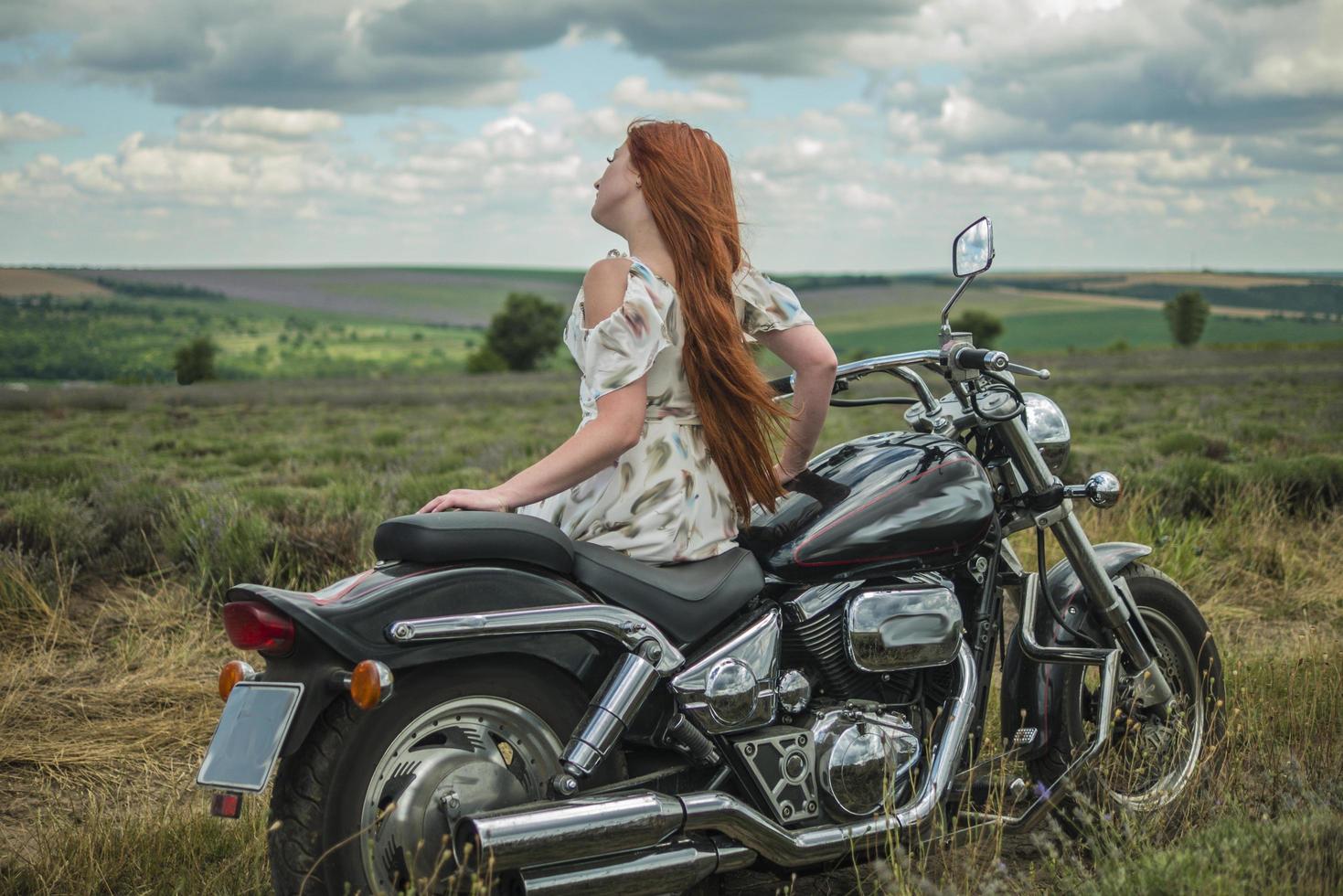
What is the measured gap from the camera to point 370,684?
91.4 inches

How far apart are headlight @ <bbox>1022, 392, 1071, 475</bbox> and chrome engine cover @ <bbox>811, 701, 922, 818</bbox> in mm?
1000

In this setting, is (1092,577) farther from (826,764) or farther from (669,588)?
(669,588)

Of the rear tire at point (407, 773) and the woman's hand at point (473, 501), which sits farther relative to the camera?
the woman's hand at point (473, 501)

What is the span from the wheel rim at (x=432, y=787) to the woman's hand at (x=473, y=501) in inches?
17.4

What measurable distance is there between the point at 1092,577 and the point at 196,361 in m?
51.4

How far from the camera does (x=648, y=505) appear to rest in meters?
2.95

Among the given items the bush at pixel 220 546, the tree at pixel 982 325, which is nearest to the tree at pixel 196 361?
the bush at pixel 220 546

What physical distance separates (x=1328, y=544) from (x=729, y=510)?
20.4 feet

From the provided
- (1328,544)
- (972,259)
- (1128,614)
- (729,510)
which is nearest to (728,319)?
(729,510)

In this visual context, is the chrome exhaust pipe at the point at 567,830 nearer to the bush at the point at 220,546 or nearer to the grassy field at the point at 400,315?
the bush at the point at 220,546

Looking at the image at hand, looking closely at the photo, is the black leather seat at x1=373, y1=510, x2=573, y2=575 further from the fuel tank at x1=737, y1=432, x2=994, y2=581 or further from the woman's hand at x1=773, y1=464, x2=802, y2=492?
the woman's hand at x1=773, y1=464, x2=802, y2=492

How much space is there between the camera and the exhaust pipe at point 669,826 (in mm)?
2396

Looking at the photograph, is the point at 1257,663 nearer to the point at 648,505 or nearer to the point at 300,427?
the point at 648,505

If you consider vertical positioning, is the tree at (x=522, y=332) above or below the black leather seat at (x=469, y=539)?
below
